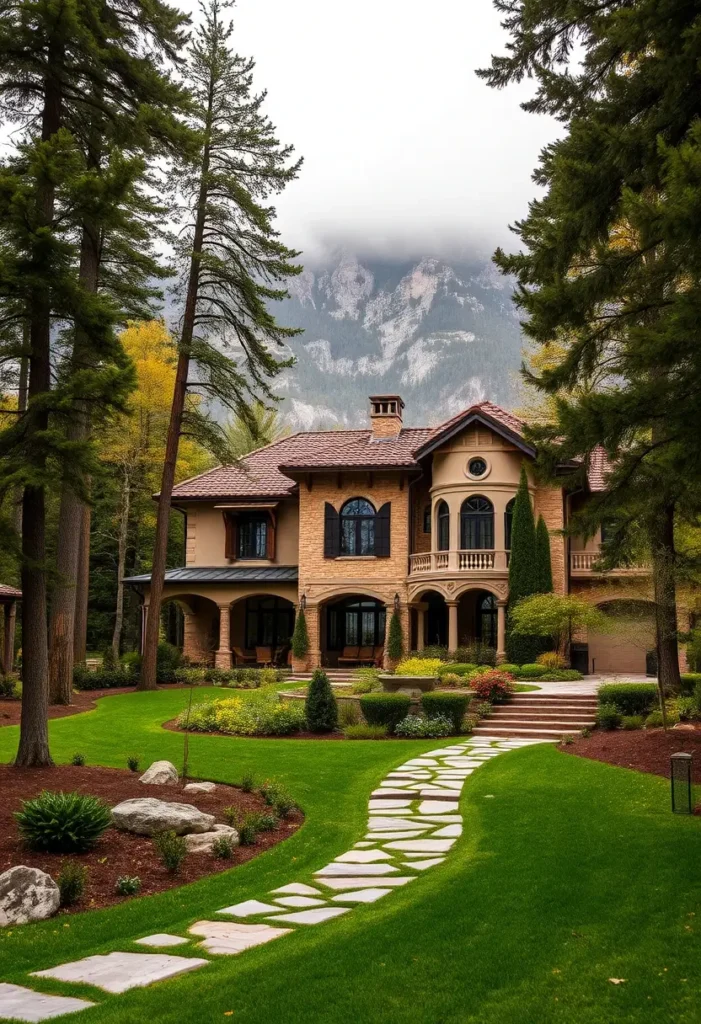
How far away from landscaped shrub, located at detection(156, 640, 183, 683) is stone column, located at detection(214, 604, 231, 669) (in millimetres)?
1259

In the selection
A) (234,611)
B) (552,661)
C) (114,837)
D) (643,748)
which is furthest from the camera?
(234,611)

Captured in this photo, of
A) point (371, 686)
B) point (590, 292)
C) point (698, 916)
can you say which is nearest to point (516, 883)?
point (698, 916)

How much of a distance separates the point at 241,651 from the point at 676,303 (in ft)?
81.2

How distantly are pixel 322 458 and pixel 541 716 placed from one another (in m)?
13.2

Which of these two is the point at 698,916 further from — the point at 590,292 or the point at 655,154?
the point at 655,154

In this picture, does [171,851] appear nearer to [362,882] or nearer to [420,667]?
[362,882]

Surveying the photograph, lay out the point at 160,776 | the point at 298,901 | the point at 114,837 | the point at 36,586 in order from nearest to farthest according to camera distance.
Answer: the point at 298,901
the point at 114,837
the point at 36,586
the point at 160,776

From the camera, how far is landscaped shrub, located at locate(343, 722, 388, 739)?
1669 centimetres

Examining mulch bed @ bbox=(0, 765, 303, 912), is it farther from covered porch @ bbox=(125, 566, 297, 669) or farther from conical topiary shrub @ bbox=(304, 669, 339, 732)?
covered porch @ bbox=(125, 566, 297, 669)

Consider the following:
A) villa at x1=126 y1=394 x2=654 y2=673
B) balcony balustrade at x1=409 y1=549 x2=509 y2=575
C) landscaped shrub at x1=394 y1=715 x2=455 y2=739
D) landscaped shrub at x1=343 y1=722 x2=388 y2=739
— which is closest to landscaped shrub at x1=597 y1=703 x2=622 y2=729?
landscaped shrub at x1=394 y1=715 x2=455 y2=739

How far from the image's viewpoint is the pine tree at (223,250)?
23.9m

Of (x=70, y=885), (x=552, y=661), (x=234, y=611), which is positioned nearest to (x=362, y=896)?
(x=70, y=885)

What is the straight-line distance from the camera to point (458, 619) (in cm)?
2947

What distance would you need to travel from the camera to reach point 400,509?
28766 millimetres
